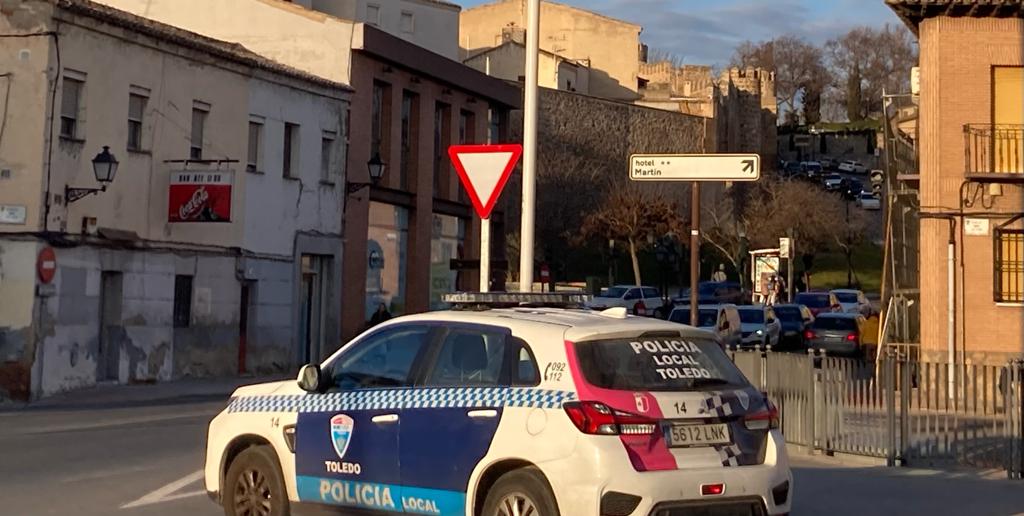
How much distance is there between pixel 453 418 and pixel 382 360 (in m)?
0.92

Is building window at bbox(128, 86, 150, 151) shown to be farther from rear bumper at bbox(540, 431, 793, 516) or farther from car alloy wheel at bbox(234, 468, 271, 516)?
rear bumper at bbox(540, 431, 793, 516)

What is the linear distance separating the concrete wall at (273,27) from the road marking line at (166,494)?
22.4 m

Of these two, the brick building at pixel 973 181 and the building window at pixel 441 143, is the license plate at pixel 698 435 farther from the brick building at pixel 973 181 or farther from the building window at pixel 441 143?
the building window at pixel 441 143

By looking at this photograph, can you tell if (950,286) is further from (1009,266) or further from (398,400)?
(398,400)

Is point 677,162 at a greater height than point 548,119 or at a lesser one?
lesser

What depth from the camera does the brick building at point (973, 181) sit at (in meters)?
23.8

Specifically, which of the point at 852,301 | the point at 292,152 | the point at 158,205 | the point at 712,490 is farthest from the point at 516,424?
the point at 852,301

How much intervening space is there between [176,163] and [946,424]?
17672 millimetres

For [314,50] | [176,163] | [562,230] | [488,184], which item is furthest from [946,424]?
[562,230]

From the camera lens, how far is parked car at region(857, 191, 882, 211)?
68.2 metres

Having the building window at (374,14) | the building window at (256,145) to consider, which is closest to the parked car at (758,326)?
the building window at (256,145)

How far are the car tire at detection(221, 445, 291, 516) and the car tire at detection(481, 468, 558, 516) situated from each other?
177 centimetres

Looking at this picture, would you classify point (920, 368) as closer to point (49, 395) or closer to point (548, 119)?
point (49, 395)

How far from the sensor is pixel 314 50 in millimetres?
34875
